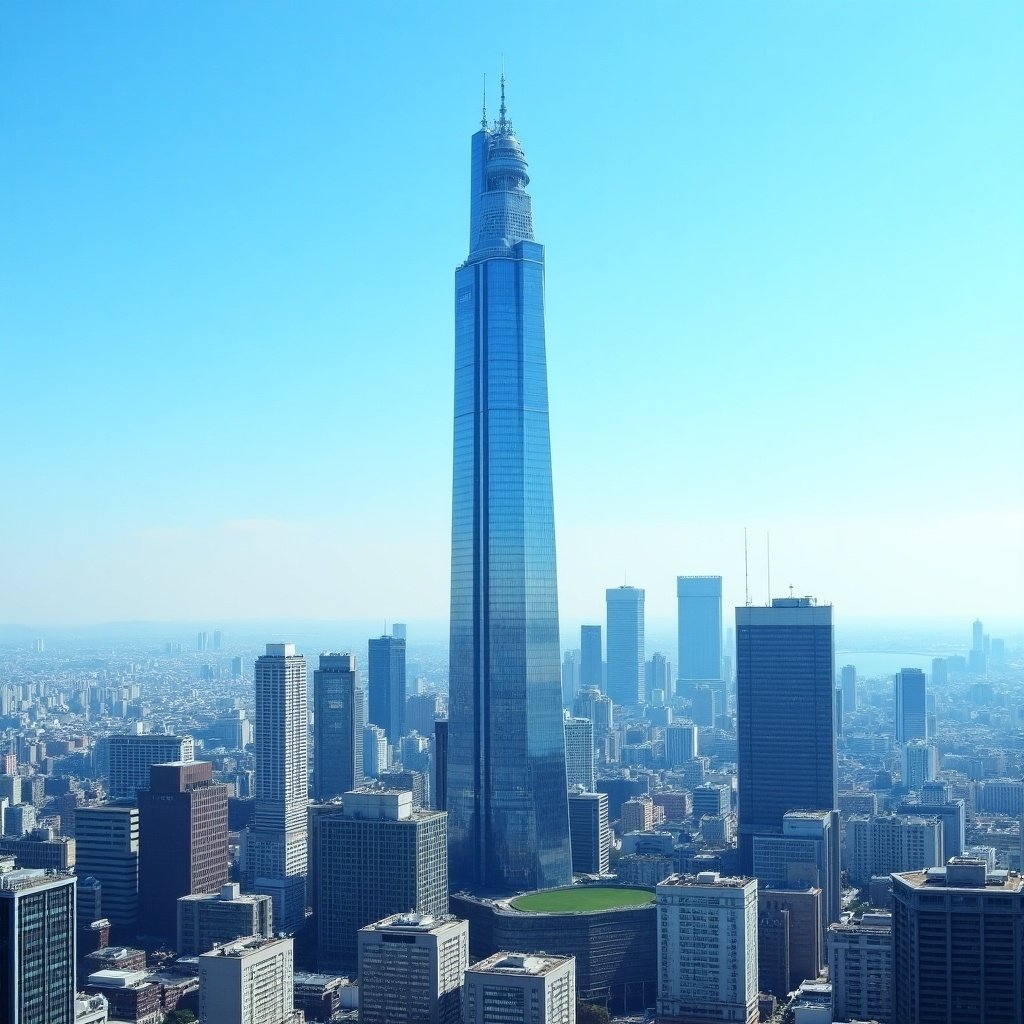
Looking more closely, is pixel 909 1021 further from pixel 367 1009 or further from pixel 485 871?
pixel 485 871

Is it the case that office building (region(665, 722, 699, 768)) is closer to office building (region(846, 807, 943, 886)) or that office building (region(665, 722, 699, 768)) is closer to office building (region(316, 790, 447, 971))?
office building (region(846, 807, 943, 886))

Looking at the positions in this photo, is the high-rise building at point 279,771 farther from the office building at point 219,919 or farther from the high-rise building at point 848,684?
the high-rise building at point 848,684

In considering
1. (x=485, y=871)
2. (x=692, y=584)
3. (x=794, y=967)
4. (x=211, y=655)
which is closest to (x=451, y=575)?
(x=485, y=871)

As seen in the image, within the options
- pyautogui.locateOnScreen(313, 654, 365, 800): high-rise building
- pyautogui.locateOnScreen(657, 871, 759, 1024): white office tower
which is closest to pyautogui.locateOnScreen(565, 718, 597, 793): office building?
pyautogui.locateOnScreen(313, 654, 365, 800): high-rise building

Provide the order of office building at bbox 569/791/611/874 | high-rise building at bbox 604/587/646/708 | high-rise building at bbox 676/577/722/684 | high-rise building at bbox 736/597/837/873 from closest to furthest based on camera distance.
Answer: high-rise building at bbox 736/597/837/873 → office building at bbox 569/791/611/874 → high-rise building at bbox 604/587/646/708 → high-rise building at bbox 676/577/722/684

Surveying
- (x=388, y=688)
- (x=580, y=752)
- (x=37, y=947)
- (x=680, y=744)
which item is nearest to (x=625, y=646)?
(x=680, y=744)

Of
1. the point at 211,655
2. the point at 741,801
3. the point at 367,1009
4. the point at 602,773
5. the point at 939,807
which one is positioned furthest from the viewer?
the point at 211,655

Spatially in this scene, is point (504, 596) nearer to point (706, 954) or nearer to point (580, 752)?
point (706, 954)
